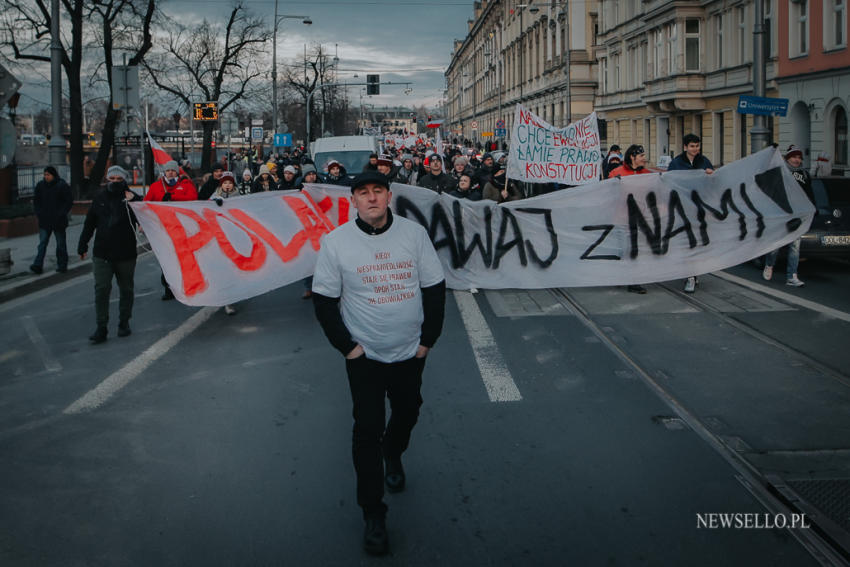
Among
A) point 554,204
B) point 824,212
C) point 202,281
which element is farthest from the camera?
point 824,212

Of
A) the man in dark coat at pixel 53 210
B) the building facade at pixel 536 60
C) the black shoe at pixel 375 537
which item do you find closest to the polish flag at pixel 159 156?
the man in dark coat at pixel 53 210

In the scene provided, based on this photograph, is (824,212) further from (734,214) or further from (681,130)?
(681,130)

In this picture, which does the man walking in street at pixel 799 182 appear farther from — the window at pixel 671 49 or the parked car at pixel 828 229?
the window at pixel 671 49

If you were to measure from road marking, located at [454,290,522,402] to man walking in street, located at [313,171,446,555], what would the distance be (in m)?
2.52

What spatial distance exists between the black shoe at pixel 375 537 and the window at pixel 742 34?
35.0 m

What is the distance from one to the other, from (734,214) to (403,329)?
823cm

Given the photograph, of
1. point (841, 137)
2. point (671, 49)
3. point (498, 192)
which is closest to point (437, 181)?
point (498, 192)

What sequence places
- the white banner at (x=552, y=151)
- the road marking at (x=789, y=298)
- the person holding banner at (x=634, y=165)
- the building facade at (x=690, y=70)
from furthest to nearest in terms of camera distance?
the building facade at (x=690, y=70) < the white banner at (x=552, y=151) < the person holding banner at (x=634, y=165) < the road marking at (x=789, y=298)

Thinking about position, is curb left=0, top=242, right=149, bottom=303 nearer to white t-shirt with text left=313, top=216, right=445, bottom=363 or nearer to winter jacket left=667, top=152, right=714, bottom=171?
winter jacket left=667, top=152, right=714, bottom=171

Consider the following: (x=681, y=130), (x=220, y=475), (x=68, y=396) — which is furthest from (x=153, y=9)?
(x=220, y=475)

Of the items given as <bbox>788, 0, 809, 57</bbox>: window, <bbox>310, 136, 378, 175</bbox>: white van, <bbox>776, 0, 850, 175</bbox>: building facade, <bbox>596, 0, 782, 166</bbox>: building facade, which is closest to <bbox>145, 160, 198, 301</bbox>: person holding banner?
<bbox>310, 136, 378, 175</bbox>: white van

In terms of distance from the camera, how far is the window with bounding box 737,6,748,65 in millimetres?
35812

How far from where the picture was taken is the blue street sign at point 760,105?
17.6m

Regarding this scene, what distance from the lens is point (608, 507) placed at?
4840 mm
